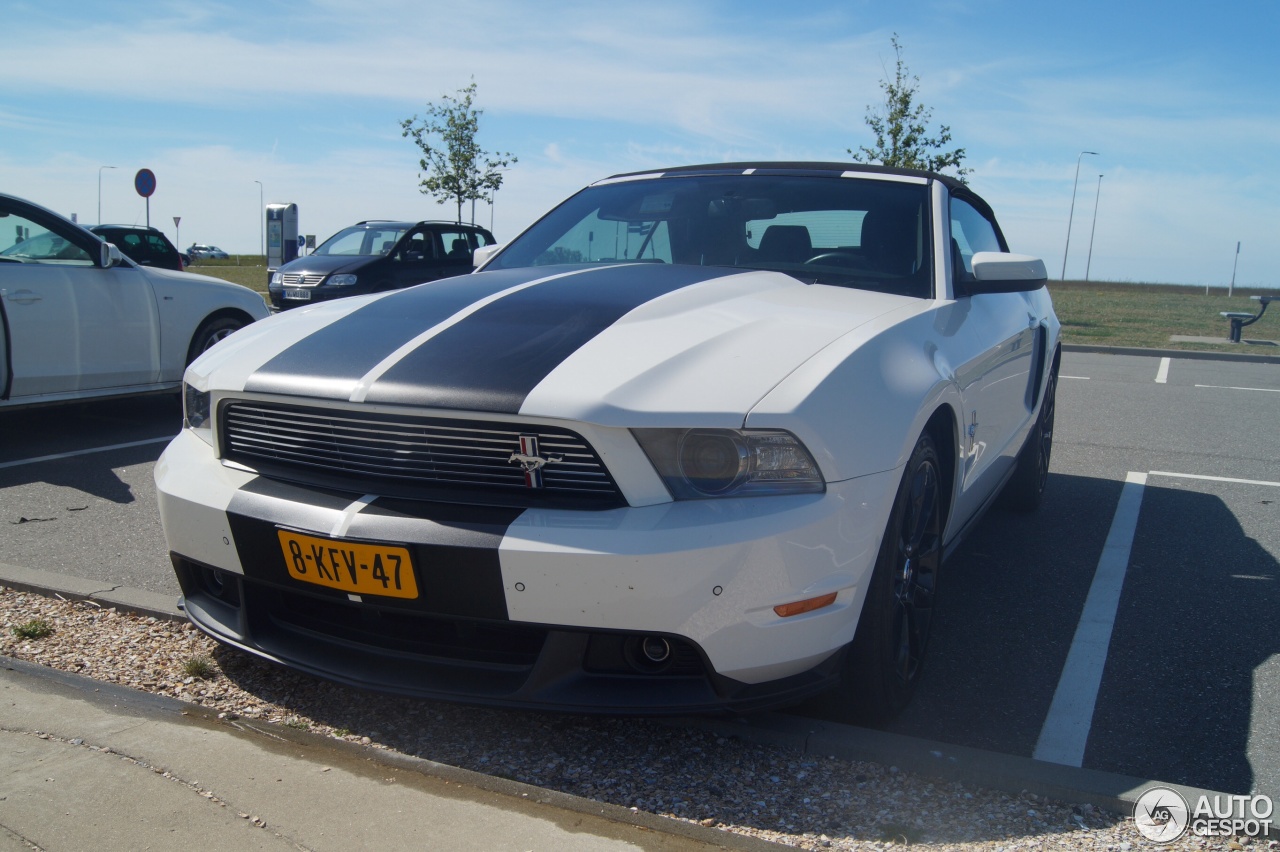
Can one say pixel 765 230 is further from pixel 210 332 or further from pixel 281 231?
pixel 281 231

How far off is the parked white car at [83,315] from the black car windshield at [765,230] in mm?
3590

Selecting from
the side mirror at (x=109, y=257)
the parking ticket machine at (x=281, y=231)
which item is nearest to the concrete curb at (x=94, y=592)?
the side mirror at (x=109, y=257)

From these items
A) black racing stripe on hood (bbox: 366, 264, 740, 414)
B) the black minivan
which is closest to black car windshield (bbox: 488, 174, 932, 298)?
black racing stripe on hood (bbox: 366, 264, 740, 414)

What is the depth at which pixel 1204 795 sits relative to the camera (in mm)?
2406

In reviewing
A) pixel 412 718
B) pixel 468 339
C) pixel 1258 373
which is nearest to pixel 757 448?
pixel 468 339

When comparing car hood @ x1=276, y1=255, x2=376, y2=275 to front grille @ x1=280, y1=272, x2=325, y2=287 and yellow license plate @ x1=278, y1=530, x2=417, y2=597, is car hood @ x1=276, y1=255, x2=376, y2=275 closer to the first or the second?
front grille @ x1=280, y1=272, x2=325, y2=287

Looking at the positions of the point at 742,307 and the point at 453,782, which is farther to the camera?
the point at 742,307

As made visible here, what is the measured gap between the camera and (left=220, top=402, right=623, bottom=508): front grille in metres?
2.38

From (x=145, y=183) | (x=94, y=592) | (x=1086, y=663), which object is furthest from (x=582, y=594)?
(x=145, y=183)

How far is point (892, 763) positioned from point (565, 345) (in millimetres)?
1285

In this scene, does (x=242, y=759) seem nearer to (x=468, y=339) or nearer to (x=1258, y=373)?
(x=468, y=339)

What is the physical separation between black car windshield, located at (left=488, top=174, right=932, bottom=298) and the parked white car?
11.8ft

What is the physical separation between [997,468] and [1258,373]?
10.6m

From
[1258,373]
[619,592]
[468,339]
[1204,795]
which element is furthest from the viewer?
[1258,373]
